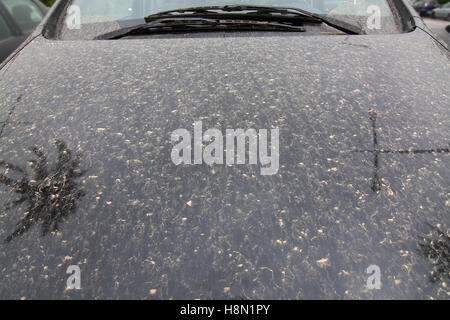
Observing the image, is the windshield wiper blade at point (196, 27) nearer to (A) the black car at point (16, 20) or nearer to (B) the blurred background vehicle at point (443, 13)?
(A) the black car at point (16, 20)

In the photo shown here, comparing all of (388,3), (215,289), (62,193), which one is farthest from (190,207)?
(388,3)

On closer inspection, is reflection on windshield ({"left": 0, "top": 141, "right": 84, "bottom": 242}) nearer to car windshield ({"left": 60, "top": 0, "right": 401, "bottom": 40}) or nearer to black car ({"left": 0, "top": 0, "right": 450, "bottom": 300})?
black car ({"left": 0, "top": 0, "right": 450, "bottom": 300})

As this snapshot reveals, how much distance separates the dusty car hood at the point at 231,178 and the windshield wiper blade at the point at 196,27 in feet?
1.03

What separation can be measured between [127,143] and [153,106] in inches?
7.8

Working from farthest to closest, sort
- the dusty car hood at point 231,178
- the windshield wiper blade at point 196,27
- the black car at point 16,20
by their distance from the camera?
the black car at point 16,20, the windshield wiper blade at point 196,27, the dusty car hood at point 231,178

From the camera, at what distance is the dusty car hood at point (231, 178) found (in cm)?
78

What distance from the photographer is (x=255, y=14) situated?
72.1 inches

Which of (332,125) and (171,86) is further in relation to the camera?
(171,86)

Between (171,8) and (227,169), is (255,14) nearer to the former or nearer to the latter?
(171,8)

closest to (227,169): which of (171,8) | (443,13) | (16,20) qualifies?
(171,8)

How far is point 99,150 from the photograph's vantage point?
1.06m

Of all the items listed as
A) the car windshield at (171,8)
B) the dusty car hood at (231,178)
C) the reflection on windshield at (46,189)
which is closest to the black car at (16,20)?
the car windshield at (171,8)

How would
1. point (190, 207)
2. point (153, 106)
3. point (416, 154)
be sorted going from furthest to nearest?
point (153, 106), point (416, 154), point (190, 207)

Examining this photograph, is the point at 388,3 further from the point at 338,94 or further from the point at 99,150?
the point at 99,150
